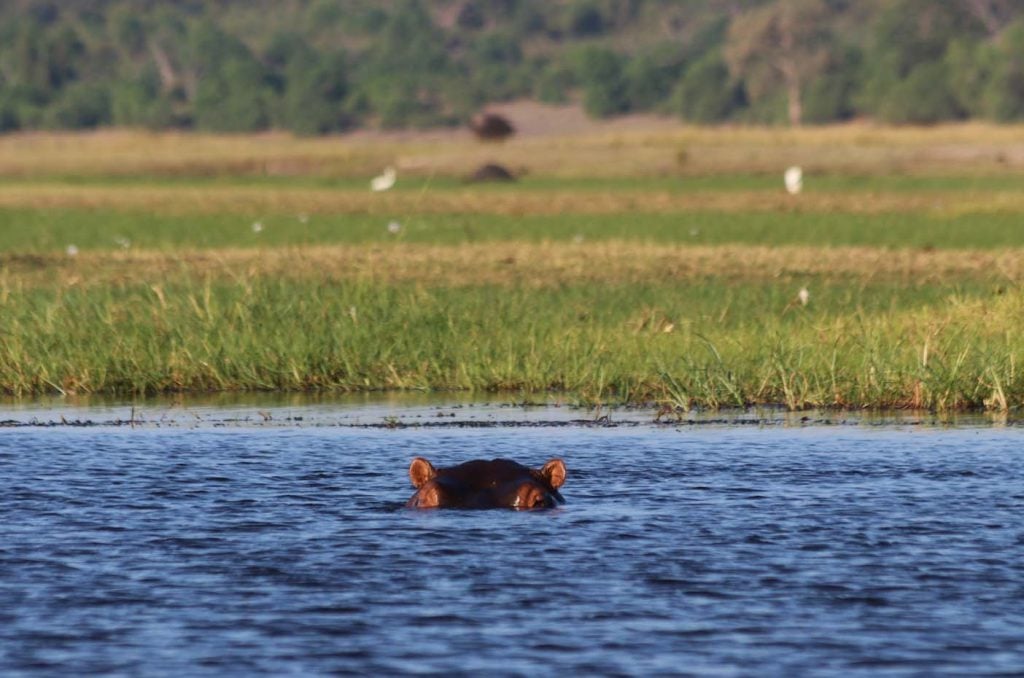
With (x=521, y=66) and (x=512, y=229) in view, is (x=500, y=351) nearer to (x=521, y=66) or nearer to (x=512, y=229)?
(x=512, y=229)

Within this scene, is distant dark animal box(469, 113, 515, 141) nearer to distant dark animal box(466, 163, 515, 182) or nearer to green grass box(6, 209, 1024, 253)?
distant dark animal box(466, 163, 515, 182)

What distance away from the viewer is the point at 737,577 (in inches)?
349

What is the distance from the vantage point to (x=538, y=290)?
21859 mm

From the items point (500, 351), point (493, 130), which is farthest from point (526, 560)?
point (493, 130)

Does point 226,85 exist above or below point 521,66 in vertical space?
below

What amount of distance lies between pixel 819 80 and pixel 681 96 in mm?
5952

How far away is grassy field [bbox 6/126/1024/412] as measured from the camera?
15.3 meters

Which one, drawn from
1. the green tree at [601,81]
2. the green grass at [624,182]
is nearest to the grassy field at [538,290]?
the green grass at [624,182]

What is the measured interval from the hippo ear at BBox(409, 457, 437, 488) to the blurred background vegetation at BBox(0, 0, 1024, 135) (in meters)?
68.7

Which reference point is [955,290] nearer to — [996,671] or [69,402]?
[69,402]

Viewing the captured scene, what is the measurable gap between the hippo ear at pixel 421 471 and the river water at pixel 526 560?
248mm

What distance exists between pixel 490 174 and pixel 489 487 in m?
40.3

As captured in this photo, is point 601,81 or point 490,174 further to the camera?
→ point 601,81

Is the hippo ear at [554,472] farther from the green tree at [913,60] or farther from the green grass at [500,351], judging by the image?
the green tree at [913,60]
